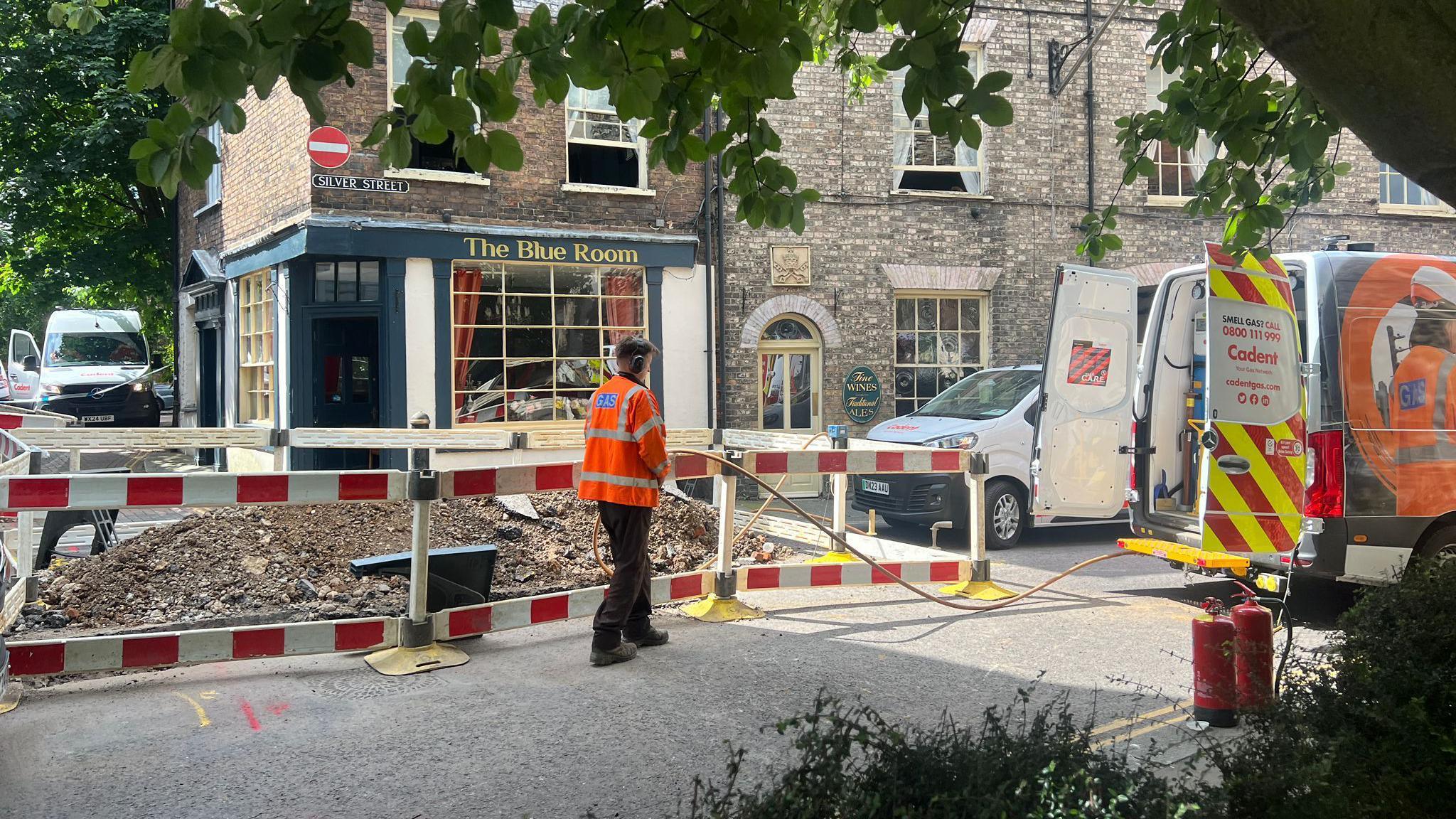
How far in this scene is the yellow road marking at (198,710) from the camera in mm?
5098

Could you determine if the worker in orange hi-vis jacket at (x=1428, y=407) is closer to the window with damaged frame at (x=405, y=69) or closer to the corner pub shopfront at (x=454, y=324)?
the corner pub shopfront at (x=454, y=324)

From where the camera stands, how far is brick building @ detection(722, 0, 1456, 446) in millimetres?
16266

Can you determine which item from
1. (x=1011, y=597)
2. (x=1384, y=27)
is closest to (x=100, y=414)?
(x=1011, y=597)

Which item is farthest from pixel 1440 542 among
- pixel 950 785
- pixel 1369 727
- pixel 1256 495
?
pixel 950 785

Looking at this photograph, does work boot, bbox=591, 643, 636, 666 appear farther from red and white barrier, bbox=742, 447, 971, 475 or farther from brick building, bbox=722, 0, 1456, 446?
brick building, bbox=722, 0, 1456, 446

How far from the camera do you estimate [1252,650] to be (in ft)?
16.1

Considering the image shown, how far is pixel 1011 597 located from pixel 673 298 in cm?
907

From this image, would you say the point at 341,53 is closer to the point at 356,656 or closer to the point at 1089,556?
the point at 356,656

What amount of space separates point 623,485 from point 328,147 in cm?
967

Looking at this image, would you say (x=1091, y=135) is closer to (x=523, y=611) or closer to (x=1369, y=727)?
(x=523, y=611)

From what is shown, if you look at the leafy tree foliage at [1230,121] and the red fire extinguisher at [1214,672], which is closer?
the red fire extinguisher at [1214,672]

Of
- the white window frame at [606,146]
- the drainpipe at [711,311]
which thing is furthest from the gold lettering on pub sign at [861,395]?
the white window frame at [606,146]

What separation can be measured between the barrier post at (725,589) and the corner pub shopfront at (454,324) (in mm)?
7522

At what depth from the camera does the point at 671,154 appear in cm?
432
